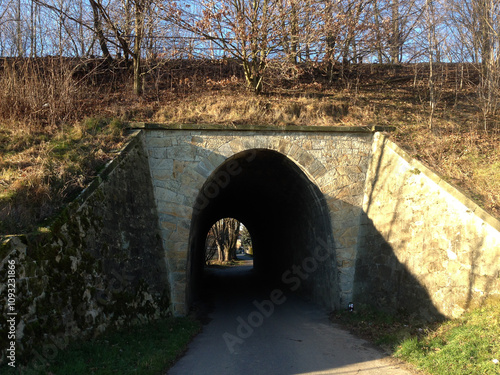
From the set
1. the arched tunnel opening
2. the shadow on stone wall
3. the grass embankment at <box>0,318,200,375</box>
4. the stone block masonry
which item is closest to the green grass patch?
the shadow on stone wall

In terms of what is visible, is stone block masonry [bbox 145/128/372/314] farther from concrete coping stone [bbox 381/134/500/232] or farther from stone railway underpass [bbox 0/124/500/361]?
concrete coping stone [bbox 381/134/500/232]

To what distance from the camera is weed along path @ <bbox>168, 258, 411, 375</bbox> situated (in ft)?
20.5

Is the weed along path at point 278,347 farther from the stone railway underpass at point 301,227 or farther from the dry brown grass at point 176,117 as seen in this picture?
the dry brown grass at point 176,117

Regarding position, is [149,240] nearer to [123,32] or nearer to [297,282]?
[297,282]

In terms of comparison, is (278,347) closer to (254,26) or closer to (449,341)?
(449,341)

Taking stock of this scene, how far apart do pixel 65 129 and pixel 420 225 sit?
29.9 ft

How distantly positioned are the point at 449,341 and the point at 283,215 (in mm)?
9831

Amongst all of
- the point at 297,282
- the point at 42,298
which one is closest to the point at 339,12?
the point at 297,282

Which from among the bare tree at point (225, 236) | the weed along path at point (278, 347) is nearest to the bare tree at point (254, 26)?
the weed along path at point (278, 347)

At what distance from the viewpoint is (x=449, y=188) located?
8156mm

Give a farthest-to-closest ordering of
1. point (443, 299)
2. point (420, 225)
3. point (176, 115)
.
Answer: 1. point (176, 115)
2. point (420, 225)
3. point (443, 299)

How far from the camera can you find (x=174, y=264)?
9953 mm

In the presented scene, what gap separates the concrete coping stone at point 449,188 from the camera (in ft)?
23.2

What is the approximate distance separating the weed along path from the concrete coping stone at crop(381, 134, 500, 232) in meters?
3.11
